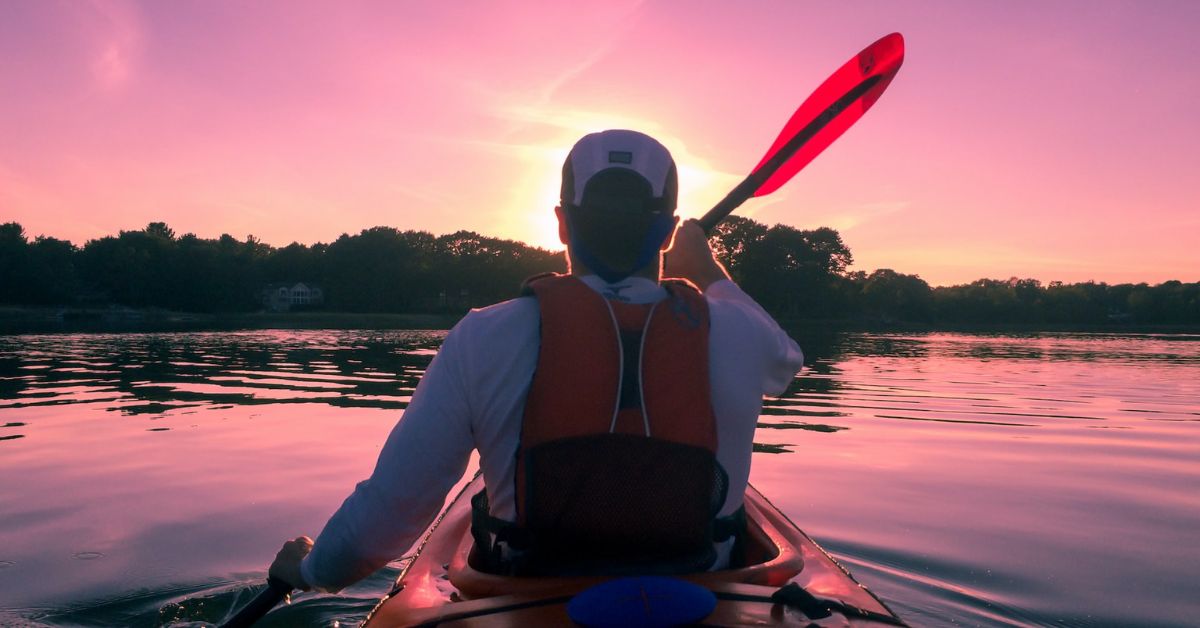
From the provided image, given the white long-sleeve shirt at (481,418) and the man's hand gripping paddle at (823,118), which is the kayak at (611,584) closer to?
the white long-sleeve shirt at (481,418)

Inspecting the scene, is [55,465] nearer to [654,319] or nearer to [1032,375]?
[654,319]

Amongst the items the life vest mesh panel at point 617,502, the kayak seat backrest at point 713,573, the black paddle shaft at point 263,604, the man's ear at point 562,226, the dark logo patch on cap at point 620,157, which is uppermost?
the dark logo patch on cap at point 620,157

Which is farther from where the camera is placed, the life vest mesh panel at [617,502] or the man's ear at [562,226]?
the man's ear at [562,226]

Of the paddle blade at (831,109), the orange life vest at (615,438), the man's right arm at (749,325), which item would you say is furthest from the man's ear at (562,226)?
the paddle blade at (831,109)

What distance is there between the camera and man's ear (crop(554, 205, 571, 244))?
213cm

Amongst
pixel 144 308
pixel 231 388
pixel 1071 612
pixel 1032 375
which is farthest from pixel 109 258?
pixel 1071 612

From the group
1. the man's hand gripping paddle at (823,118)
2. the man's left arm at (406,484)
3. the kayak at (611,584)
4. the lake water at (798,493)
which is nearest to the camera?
the kayak at (611,584)

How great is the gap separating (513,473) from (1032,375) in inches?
749

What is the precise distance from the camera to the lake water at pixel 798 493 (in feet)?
13.5

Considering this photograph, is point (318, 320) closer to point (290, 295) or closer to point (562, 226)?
point (290, 295)

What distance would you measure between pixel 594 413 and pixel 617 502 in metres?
0.21

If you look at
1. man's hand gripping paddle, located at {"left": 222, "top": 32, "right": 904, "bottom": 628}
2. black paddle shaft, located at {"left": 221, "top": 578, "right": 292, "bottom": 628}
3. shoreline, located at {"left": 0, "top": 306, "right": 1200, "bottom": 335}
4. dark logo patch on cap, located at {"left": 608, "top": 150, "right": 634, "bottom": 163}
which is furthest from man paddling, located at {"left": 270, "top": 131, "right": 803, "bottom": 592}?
shoreline, located at {"left": 0, "top": 306, "right": 1200, "bottom": 335}

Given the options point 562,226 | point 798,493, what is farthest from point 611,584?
point 798,493

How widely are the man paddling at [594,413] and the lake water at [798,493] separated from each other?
218 cm
